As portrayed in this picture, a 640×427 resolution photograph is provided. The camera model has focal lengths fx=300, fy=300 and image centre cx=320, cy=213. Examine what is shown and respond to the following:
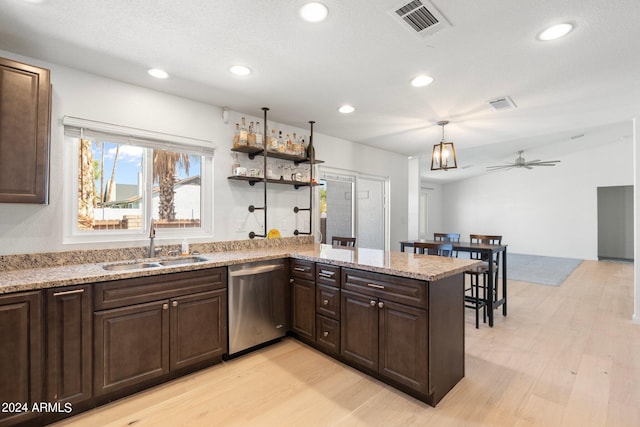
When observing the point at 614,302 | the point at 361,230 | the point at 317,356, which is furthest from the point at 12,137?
the point at 614,302

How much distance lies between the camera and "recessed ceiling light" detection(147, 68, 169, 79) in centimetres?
237

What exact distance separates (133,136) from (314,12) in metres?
1.92

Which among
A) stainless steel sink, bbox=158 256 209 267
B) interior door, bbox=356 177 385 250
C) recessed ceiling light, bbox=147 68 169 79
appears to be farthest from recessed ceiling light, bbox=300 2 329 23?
interior door, bbox=356 177 385 250

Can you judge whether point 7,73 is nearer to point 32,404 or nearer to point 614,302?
point 32,404

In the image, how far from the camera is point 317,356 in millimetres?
2627

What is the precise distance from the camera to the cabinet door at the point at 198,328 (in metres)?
2.22

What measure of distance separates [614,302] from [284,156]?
499cm

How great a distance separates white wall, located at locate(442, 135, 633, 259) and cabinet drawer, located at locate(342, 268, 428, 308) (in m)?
8.71

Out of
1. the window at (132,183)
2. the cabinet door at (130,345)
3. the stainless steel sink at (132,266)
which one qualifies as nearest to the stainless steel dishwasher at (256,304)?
the cabinet door at (130,345)

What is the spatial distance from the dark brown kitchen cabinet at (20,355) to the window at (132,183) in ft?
2.67

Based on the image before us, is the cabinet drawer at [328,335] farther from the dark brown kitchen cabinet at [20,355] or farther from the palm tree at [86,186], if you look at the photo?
the palm tree at [86,186]

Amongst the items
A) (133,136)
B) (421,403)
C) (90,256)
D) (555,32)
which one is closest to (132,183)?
(133,136)

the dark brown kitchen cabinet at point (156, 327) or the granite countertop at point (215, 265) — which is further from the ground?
the granite countertop at point (215, 265)

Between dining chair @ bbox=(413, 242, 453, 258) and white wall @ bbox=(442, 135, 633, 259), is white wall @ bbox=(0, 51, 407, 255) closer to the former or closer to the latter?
dining chair @ bbox=(413, 242, 453, 258)
